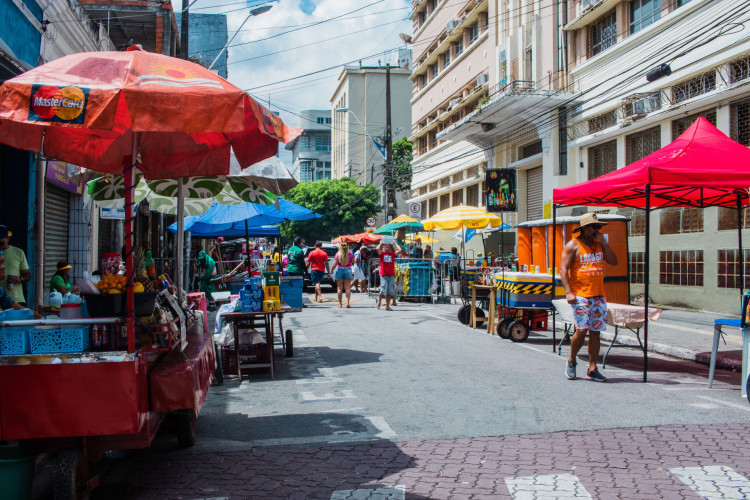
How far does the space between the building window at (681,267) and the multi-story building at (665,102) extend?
3 centimetres

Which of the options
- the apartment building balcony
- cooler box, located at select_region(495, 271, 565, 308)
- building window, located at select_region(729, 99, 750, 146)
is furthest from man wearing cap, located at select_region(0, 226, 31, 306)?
the apartment building balcony

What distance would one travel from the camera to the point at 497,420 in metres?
5.92

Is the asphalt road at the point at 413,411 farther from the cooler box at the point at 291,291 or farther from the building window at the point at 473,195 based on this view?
the building window at the point at 473,195

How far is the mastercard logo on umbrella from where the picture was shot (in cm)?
389

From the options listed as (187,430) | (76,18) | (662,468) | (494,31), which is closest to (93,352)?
(187,430)

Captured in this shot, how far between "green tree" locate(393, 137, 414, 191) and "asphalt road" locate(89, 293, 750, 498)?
39.2m

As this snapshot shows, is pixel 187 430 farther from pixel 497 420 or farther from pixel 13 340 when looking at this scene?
pixel 497 420

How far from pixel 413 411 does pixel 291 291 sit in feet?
19.5

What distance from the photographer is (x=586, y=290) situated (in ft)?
25.2

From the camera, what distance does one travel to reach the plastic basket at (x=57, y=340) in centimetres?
393

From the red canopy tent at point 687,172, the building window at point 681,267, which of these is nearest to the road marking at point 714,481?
the red canopy tent at point 687,172

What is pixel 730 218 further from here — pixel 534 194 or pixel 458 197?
pixel 458 197

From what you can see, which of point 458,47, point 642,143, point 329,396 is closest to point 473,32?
point 458,47

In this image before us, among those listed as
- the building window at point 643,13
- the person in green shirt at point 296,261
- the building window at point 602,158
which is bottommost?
the person in green shirt at point 296,261
